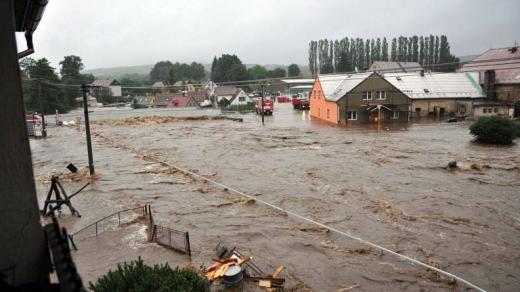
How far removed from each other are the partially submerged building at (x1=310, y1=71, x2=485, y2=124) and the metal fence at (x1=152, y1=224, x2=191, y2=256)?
107 ft

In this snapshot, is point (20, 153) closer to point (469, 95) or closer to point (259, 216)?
point (259, 216)

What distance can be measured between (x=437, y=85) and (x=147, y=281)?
50.1 metres

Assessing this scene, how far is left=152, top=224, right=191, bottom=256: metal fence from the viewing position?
9.91m

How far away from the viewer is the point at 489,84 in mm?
49344

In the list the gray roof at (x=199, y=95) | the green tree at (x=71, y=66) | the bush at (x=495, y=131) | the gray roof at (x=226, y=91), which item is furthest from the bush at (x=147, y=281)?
the green tree at (x=71, y=66)

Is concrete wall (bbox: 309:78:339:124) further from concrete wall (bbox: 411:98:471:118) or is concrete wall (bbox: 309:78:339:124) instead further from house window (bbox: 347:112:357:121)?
concrete wall (bbox: 411:98:471:118)

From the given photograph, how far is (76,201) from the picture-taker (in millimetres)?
15656

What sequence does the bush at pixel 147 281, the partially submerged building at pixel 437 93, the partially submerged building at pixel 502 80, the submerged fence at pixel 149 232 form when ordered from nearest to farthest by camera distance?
the bush at pixel 147 281
the submerged fence at pixel 149 232
the partially submerged building at pixel 437 93
the partially submerged building at pixel 502 80

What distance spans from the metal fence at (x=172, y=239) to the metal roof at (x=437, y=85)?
41.3 metres

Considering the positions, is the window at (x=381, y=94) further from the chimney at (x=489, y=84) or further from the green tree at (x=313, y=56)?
the green tree at (x=313, y=56)

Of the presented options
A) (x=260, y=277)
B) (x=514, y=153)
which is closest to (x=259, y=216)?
(x=260, y=277)

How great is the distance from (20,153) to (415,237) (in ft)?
37.4

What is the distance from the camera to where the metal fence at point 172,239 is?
991 cm

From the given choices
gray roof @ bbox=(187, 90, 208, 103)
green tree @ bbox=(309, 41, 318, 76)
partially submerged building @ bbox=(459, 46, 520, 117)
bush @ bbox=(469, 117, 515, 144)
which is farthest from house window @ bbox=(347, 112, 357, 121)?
green tree @ bbox=(309, 41, 318, 76)
